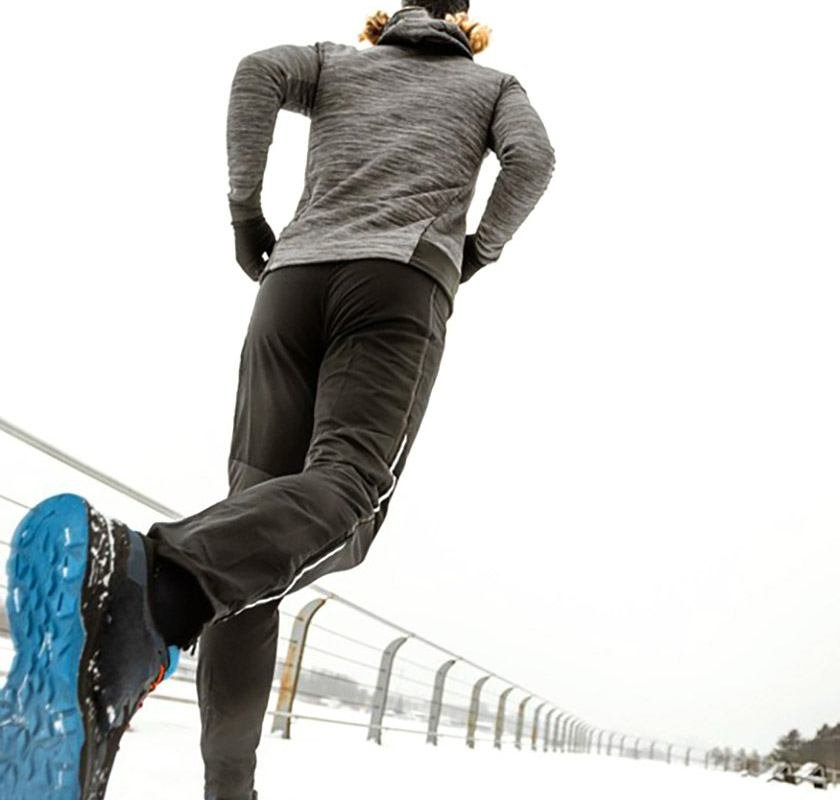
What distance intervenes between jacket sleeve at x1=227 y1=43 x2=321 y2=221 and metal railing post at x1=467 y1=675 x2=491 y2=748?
23.4ft

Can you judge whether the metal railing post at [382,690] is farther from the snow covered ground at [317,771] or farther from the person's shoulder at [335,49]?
the person's shoulder at [335,49]

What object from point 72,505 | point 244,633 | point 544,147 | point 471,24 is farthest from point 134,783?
point 471,24

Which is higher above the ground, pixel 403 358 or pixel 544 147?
pixel 544 147

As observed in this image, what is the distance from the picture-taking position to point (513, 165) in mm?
1543

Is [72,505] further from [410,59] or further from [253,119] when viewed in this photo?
[410,59]

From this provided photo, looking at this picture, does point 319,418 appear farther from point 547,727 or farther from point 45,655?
point 547,727

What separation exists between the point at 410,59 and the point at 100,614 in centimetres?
125

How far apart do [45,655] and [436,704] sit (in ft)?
20.9

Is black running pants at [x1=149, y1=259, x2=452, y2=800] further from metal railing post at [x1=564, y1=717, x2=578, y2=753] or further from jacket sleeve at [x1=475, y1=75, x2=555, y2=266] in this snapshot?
metal railing post at [x1=564, y1=717, x2=578, y2=753]

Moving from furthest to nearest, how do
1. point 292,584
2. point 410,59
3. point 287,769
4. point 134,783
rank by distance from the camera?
1. point 287,769
2. point 134,783
3. point 410,59
4. point 292,584

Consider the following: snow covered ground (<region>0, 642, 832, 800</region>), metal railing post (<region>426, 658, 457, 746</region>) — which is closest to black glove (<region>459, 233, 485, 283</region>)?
snow covered ground (<region>0, 642, 832, 800</region>)

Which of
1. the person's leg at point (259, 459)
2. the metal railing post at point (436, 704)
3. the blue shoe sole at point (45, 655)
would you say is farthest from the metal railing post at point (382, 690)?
the blue shoe sole at point (45, 655)

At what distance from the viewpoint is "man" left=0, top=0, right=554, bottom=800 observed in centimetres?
83

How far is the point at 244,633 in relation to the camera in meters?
1.41
